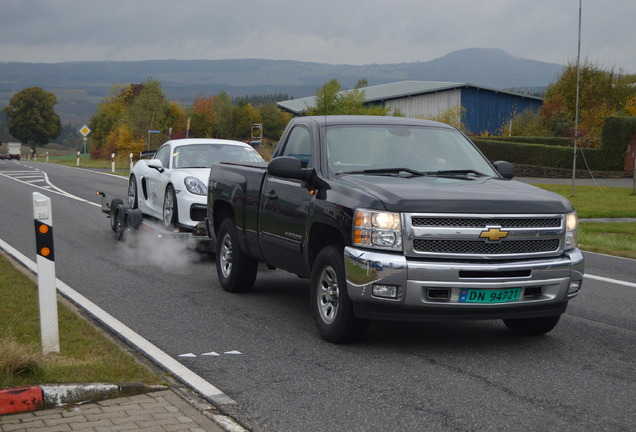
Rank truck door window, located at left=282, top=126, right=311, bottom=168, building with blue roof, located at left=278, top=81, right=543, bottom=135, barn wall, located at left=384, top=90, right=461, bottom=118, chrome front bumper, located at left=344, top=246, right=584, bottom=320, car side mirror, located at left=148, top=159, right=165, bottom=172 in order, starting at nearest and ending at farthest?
chrome front bumper, located at left=344, top=246, right=584, bottom=320
truck door window, located at left=282, top=126, right=311, bottom=168
car side mirror, located at left=148, top=159, right=165, bottom=172
building with blue roof, located at left=278, top=81, right=543, bottom=135
barn wall, located at left=384, top=90, right=461, bottom=118

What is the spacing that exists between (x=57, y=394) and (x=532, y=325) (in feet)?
13.5

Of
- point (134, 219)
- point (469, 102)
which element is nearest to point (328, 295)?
point (134, 219)

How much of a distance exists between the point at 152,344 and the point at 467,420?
2.96 metres

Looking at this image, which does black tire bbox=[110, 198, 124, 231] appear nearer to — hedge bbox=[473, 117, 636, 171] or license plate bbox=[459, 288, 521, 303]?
license plate bbox=[459, 288, 521, 303]

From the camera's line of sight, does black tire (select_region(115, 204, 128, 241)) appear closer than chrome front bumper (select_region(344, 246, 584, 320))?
No

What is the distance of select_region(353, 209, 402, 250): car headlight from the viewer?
6.62 m

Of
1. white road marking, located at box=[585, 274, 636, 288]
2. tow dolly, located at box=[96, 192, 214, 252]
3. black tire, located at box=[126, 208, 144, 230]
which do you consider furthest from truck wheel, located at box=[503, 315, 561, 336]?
black tire, located at box=[126, 208, 144, 230]

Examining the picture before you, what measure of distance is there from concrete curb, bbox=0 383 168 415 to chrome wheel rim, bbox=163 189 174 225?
7.22m

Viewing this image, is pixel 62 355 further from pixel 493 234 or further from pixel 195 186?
pixel 195 186

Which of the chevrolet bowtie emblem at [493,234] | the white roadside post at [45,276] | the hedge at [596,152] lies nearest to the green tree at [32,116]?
the hedge at [596,152]

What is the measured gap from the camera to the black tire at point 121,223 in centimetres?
1373

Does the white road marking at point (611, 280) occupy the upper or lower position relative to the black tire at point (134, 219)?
lower

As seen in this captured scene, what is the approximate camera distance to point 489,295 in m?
6.63

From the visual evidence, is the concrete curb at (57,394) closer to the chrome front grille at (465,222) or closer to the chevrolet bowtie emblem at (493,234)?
the chrome front grille at (465,222)
